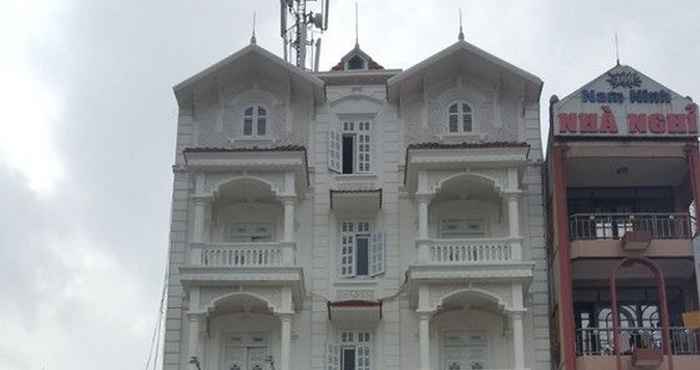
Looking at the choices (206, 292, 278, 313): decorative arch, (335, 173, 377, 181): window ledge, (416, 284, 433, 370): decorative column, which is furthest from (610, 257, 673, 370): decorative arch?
(206, 292, 278, 313): decorative arch

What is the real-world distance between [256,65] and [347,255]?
6.28m

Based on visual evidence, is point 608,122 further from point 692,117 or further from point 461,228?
point 461,228

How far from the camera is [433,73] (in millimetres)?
34750

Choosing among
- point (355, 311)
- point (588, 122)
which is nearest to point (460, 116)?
point (588, 122)

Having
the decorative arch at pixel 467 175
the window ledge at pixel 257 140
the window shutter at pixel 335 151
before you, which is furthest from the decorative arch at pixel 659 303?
the window ledge at pixel 257 140

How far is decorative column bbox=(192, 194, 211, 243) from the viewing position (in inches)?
1265

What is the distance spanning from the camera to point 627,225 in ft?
109

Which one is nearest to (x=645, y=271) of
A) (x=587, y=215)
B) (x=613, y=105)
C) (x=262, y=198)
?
(x=587, y=215)

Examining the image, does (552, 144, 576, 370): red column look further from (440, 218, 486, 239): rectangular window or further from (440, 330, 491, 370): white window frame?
(440, 218, 486, 239): rectangular window

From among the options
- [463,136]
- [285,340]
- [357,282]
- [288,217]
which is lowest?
[285,340]

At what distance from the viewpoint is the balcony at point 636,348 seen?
30.0 metres

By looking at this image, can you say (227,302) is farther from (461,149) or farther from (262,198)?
(461,149)

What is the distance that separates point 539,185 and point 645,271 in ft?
12.5

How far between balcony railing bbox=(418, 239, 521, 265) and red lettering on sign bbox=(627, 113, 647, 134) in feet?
14.2
